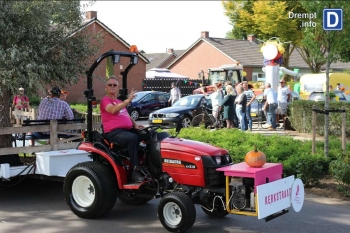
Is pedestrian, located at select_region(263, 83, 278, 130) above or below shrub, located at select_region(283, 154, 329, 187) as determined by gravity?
above

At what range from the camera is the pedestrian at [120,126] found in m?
7.23

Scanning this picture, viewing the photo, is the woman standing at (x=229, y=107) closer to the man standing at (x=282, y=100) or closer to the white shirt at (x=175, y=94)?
the man standing at (x=282, y=100)

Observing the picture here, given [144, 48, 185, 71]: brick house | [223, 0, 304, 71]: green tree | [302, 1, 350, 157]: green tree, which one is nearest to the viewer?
[302, 1, 350, 157]: green tree

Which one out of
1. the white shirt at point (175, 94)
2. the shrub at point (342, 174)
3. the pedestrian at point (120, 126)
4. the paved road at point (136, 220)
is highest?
the white shirt at point (175, 94)

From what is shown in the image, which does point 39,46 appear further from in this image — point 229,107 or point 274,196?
point 229,107

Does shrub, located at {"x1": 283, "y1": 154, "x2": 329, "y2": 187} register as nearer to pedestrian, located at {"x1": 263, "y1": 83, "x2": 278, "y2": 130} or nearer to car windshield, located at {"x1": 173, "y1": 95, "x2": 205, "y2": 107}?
pedestrian, located at {"x1": 263, "y1": 83, "x2": 278, "y2": 130}

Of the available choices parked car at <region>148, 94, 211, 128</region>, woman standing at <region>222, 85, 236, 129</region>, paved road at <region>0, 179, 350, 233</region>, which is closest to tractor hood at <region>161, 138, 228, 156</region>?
paved road at <region>0, 179, 350, 233</region>

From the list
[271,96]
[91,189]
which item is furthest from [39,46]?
[271,96]

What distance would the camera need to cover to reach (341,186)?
9.21 m

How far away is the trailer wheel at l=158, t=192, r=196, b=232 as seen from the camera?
6.61 meters

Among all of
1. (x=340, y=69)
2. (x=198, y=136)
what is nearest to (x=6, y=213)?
(x=198, y=136)

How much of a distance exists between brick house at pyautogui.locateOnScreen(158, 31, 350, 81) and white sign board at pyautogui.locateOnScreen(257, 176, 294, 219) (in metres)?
51.1

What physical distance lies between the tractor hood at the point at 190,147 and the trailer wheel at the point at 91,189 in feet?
3.11

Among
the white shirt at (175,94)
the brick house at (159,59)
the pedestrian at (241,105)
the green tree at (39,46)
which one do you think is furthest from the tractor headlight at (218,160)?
the brick house at (159,59)
